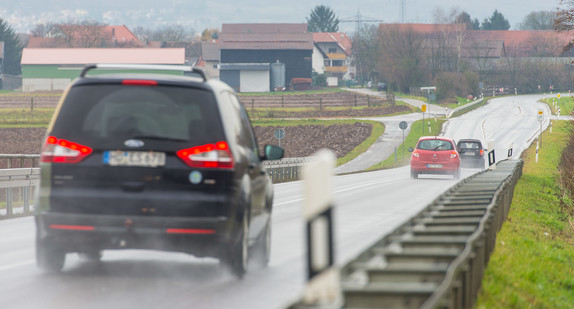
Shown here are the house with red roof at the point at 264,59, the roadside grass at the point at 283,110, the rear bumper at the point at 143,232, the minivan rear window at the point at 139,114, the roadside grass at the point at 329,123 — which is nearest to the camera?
the rear bumper at the point at 143,232

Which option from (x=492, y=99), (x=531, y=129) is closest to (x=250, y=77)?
(x=492, y=99)

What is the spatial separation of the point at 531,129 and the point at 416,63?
41.7 m

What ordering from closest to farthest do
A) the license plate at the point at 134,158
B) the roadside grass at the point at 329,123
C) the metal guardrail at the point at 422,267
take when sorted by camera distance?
the metal guardrail at the point at 422,267 < the license plate at the point at 134,158 < the roadside grass at the point at 329,123

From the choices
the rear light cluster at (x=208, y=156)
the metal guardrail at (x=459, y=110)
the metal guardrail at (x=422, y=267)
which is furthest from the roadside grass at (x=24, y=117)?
the metal guardrail at (x=422, y=267)

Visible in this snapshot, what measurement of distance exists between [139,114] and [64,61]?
12505cm

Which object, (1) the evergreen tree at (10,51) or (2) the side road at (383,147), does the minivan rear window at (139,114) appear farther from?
(1) the evergreen tree at (10,51)

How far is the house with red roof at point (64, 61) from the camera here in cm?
12800


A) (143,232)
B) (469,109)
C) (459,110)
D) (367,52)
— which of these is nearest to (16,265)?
(143,232)

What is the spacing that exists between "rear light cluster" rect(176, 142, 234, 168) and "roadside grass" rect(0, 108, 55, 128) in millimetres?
71065

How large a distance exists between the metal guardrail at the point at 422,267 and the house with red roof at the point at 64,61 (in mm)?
119932

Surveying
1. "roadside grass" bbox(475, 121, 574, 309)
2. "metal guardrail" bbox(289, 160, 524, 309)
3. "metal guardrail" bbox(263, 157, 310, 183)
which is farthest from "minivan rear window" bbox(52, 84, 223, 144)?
"metal guardrail" bbox(263, 157, 310, 183)

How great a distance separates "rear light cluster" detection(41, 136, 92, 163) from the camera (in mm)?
7883

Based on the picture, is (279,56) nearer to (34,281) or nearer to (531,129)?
(531,129)

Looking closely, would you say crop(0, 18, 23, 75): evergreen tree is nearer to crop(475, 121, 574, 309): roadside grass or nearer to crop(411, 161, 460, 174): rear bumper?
crop(411, 161, 460, 174): rear bumper
